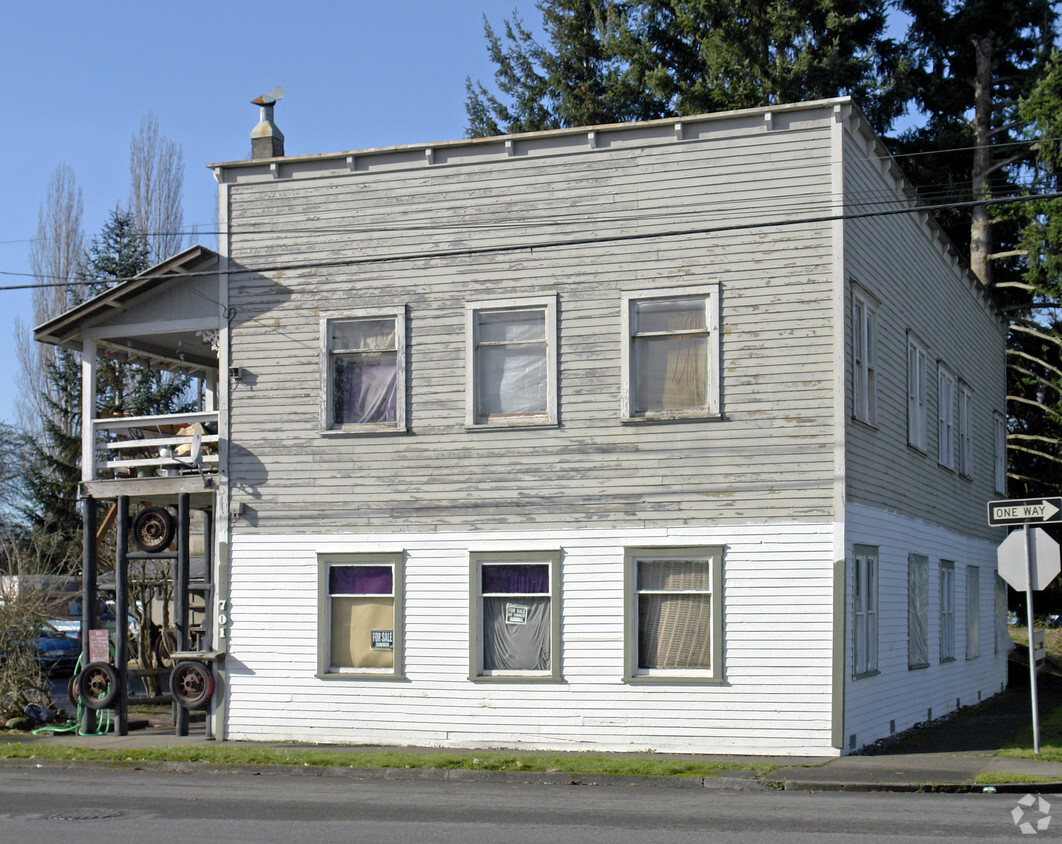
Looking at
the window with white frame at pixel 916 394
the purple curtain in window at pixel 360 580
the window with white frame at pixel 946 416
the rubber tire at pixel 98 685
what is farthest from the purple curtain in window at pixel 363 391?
the window with white frame at pixel 946 416

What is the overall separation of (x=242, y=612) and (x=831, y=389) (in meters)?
8.58

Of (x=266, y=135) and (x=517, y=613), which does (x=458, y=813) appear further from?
(x=266, y=135)

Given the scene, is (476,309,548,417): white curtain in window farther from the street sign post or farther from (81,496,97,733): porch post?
(81,496,97,733): porch post

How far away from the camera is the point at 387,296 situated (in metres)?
18.0

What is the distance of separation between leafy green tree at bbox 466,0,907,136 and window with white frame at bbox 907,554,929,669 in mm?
16806

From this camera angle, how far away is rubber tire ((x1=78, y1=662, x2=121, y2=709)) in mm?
19000

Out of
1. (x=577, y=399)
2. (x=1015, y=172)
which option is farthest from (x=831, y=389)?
(x=1015, y=172)

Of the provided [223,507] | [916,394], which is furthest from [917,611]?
[223,507]

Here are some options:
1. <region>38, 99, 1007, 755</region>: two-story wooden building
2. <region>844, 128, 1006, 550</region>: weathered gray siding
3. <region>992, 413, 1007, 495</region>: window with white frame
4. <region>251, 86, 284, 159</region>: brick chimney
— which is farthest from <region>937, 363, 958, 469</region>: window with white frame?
<region>251, 86, 284, 159</region>: brick chimney

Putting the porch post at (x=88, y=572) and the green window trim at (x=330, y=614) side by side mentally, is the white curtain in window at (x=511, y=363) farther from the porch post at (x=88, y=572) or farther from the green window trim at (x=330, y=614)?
the porch post at (x=88, y=572)

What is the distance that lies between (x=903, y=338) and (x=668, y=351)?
4.71 m

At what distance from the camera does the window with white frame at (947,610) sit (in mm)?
21984

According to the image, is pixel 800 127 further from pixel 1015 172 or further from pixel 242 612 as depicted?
pixel 1015 172

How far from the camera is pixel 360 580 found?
17859 mm
